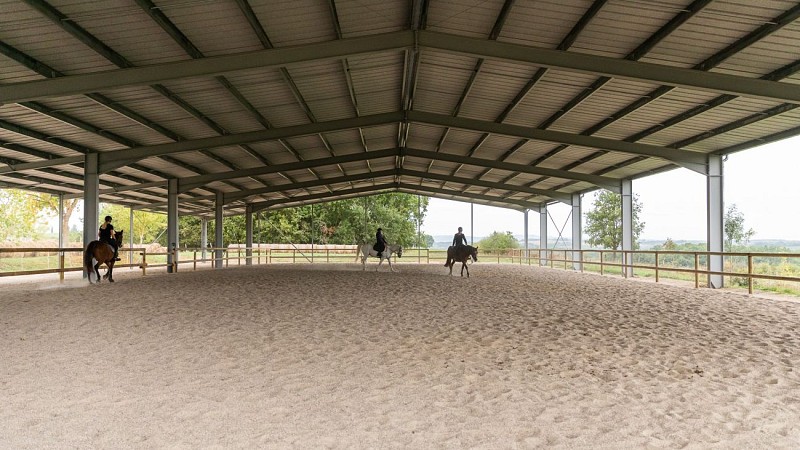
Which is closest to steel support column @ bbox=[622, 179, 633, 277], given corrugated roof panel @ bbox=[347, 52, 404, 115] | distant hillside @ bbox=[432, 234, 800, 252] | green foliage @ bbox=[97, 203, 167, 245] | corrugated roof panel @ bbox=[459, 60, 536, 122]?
distant hillside @ bbox=[432, 234, 800, 252]

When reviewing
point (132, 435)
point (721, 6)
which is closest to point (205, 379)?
point (132, 435)

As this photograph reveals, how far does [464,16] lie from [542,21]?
4.25 feet

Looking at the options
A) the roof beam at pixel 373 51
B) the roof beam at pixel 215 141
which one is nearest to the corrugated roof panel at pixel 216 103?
the roof beam at pixel 215 141

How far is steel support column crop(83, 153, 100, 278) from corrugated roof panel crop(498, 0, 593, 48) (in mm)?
11629

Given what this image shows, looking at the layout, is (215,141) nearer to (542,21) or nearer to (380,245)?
(380,245)

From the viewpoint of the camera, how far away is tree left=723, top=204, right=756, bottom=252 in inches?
1053

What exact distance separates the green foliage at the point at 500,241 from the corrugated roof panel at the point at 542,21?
25545 mm

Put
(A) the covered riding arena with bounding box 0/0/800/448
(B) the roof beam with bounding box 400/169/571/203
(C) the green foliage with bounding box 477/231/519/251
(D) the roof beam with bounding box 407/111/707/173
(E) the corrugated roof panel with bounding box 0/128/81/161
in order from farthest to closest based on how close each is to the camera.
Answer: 1. (C) the green foliage with bounding box 477/231/519/251
2. (B) the roof beam with bounding box 400/169/571/203
3. (D) the roof beam with bounding box 407/111/707/173
4. (E) the corrugated roof panel with bounding box 0/128/81/161
5. (A) the covered riding arena with bounding box 0/0/800/448

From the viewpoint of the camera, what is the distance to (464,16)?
8.50m

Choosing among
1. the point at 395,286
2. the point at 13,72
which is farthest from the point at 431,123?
the point at 13,72

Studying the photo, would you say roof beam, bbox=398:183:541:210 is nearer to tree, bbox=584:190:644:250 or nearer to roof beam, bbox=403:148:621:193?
roof beam, bbox=403:148:621:193

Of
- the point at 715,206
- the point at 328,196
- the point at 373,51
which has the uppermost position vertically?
the point at 373,51

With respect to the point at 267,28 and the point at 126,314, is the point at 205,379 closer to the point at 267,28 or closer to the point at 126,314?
the point at 126,314

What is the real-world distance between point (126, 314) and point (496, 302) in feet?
20.1
